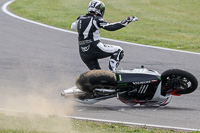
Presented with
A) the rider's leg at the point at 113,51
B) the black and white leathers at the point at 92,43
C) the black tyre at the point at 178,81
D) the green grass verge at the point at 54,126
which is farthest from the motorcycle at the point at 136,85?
the green grass verge at the point at 54,126

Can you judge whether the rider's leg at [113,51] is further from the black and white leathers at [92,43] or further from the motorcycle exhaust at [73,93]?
the motorcycle exhaust at [73,93]

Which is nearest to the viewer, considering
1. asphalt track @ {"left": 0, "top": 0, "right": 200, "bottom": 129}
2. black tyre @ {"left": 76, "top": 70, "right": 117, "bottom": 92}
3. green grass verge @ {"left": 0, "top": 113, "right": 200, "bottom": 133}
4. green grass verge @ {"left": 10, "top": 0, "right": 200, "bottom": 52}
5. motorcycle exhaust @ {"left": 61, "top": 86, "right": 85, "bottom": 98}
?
green grass verge @ {"left": 0, "top": 113, "right": 200, "bottom": 133}

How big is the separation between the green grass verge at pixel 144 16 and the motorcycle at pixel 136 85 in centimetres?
626

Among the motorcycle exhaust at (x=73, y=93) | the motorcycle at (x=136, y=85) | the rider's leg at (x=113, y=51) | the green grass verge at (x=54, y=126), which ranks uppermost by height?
the rider's leg at (x=113, y=51)

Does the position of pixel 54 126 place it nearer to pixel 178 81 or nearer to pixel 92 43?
pixel 92 43

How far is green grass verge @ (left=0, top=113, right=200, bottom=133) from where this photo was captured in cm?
666

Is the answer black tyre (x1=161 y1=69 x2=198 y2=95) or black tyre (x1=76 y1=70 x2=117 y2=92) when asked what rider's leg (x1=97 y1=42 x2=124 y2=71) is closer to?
black tyre (x1=76 y1=70 x2=117 y2=92)

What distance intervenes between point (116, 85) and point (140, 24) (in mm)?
11005

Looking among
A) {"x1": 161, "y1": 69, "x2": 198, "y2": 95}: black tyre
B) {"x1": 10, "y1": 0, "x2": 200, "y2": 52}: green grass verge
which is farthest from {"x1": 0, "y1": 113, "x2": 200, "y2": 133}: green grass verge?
{"x1": 10, "y1": 0, "x2": 200, "y2": 52}: green grass verge

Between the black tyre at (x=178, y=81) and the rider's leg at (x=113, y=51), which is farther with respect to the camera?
the rider's leg at (x=113, y=51)

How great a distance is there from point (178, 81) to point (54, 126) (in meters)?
2.46

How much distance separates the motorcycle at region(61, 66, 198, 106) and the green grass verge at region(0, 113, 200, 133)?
0.87 m

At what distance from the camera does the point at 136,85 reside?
7875 millimetres

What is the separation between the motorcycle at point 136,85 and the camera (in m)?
7.71
